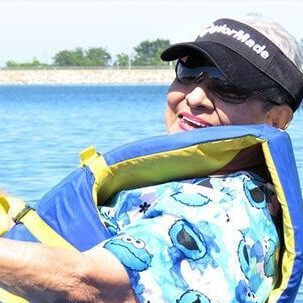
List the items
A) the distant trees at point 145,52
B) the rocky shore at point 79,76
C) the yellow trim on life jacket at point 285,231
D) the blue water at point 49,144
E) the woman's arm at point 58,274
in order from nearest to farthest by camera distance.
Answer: the woman's arm at point 58,274 < the yellow trim on life jacket at point 285,231 < the blue water at point 49,144 < the rocky shore at point 79,76 < the distant trees at point 145,52

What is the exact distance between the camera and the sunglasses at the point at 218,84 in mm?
2646

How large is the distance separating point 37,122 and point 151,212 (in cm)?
3002

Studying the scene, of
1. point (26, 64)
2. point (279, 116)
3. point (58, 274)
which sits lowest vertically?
point (26, 64)

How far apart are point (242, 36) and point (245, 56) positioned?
0.23 feet

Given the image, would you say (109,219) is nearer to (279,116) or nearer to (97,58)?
(279,116)

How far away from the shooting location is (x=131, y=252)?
2.19m

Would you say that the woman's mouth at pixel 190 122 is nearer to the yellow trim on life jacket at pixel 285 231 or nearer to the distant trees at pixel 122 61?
A: the yellow trim on life jacket at pixel 285 231

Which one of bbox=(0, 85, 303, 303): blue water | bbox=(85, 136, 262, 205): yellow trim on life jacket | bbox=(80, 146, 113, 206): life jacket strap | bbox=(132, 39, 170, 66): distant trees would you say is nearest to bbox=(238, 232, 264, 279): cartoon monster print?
bbox=(85, 136, 262, 205): yellow trim on life jacket

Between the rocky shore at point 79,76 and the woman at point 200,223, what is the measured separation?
104773mm

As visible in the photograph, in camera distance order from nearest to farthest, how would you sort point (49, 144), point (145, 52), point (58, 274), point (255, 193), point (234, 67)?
point (58, 274)
point (255, 193)
point (234, 67)
point (49, 144)
point (145, 52)

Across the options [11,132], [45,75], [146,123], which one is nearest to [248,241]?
[11,132]

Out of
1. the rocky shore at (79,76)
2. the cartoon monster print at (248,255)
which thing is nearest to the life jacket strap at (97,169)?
the cartoon monster print at (248,255)

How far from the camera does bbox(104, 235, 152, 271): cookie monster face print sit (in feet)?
7.15

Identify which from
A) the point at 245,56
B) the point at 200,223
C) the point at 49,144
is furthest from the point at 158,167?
the point at 49,144
